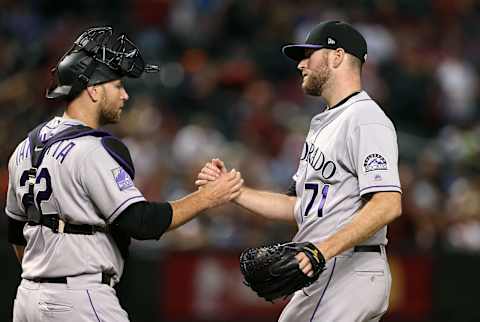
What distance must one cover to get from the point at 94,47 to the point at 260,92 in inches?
226

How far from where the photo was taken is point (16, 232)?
5.05m

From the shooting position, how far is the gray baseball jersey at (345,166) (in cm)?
458

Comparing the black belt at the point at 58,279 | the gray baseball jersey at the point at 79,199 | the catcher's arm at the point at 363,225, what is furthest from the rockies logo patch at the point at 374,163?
the black belt at the point at 58,279

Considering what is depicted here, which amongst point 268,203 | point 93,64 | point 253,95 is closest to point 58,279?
point 93,64

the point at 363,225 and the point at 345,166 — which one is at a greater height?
the point at 345,166

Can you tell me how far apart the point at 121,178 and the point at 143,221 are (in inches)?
8.9

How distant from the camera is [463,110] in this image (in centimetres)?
1136

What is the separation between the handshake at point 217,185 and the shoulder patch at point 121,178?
0.42 meters

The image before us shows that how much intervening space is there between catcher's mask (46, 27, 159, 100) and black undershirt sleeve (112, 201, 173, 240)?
0.66 metres

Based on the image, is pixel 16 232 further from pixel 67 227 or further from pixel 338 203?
pixel 338 203

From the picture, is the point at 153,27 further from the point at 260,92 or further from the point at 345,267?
the point at 345,267

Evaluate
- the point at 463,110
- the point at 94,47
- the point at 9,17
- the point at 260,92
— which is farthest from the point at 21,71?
the point at 94,47

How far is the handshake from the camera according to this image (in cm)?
485

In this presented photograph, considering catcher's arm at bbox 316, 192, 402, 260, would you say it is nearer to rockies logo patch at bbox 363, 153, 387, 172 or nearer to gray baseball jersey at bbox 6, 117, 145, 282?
rockies logo patch at bbox 363, 153, 387, 172
